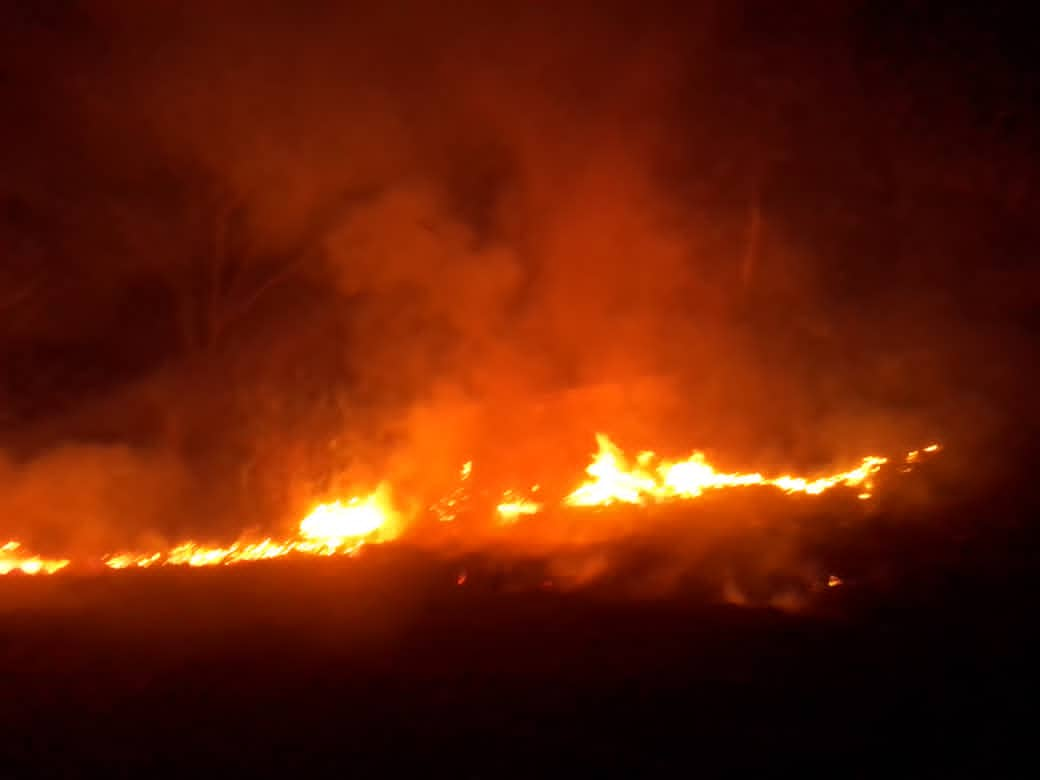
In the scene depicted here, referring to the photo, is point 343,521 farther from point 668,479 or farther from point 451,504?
point 668,479

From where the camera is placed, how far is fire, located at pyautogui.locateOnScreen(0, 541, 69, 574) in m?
8.82

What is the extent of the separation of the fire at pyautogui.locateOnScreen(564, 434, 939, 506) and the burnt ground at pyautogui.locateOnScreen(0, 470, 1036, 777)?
103 cm

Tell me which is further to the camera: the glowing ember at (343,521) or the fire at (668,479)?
the glowing ember at (343,521)

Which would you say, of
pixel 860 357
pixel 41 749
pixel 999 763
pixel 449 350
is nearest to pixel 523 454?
pixel 449 350

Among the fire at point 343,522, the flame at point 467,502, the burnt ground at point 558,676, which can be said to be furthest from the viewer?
the fire at point 343,522

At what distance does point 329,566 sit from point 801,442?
4.06 meters

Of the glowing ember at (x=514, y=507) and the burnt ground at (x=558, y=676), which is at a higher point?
the glowing ember at (x=514, y=507)

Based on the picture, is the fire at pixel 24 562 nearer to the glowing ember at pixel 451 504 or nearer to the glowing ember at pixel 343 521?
the glowing ember at pixel 343 521

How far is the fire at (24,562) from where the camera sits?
8.82 m

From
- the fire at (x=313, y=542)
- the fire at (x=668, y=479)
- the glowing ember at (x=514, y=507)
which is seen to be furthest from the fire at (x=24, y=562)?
the fire at (x=668, y=479)

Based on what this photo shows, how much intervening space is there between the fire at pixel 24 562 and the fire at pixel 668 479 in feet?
14.5

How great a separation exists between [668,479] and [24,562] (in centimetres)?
551

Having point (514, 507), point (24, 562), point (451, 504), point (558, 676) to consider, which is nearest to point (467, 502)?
point (451, 504)

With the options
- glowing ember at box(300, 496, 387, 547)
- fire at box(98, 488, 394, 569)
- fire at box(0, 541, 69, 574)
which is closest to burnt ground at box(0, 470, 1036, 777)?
fire at box(98, 488, 394, 569)
